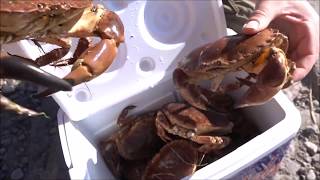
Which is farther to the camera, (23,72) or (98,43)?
(98,43)

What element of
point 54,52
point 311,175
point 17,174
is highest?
point 54,52

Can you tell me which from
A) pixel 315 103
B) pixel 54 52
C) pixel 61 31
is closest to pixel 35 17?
pixel 61 31

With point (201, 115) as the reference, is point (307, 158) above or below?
below

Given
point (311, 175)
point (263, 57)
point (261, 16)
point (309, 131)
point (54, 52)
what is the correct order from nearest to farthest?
point (54, 52), point (263, 57), point (261, 16), point (311, 175), point (309, 131)

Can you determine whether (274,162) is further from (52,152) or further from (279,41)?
(52,152)

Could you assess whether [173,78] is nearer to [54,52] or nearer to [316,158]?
[54,52]

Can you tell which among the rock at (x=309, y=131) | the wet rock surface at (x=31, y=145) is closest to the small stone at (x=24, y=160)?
the wet rock surface at (x=31, y=145)

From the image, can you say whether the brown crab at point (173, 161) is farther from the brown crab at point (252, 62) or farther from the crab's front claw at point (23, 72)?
the crab's front claw at point (23, 72)
